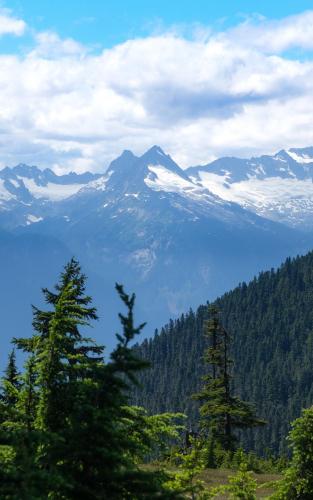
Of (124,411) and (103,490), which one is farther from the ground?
(124,411)

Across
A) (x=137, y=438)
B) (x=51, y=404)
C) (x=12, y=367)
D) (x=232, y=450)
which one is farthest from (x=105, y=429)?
(x=232, y=450)

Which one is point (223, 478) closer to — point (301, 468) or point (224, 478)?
point (224, 478)

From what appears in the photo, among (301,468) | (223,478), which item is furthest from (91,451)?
(223,478)

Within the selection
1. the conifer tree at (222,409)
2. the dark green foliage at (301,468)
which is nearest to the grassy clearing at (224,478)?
the conifer tree at (222,409)

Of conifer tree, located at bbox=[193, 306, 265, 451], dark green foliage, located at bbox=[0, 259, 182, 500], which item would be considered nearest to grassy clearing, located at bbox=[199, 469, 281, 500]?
conifer tree, located at bbox=[193, 306, 265, 451]

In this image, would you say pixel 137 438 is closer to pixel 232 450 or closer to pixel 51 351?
pixel 51 351

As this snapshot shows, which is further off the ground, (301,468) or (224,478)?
(301,468)

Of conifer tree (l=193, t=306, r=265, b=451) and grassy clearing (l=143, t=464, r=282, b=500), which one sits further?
conifer tree (l=193, t=306, r=265, b=451)

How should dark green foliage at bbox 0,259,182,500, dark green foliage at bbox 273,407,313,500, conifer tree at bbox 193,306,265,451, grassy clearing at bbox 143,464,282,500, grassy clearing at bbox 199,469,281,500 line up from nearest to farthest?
dark green foliage at bbox 0,259,182,500 < dark green foliage at bbox 273,407,313,500 < grassy clearing at bbox 143,464,282,500 < grassy clearing at bbox 199,469,281,500 < conifer tree at bbox 193,306,265,451

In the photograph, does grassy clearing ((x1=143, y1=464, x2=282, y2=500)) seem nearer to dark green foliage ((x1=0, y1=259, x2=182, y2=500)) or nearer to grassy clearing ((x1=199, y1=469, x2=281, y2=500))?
grassy clearing ((x1=199, y1=469, x2=281, y2=500))

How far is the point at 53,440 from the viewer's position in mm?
12688

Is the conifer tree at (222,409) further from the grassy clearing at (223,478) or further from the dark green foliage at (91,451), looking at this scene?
the dark green foliage at (91,451)

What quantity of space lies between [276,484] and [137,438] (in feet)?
20.3

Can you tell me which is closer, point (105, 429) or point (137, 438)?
point (105, 429)
